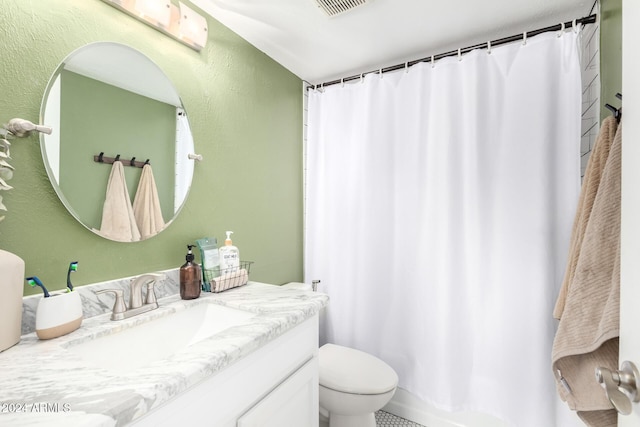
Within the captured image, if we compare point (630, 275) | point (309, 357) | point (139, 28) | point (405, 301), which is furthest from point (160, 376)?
point (405, 301)

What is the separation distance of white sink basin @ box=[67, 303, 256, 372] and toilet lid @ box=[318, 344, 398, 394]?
678 mm

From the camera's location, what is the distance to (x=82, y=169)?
92 centimetres

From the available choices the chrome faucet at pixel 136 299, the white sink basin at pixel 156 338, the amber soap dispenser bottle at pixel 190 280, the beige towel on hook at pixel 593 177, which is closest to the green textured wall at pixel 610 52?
the beige towel on hook at pixel 593 177

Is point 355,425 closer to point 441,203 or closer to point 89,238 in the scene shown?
point 441,203

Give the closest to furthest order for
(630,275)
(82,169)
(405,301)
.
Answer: (630,275) → (82,169) → (405,301)

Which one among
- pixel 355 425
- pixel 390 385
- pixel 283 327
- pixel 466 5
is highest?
pixel 466 5

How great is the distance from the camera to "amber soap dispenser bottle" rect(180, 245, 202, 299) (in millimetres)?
1077

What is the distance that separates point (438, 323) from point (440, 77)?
1408 mm

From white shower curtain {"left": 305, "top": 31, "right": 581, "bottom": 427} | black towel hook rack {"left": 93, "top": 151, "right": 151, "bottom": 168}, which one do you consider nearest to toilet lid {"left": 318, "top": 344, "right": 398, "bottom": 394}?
white shower curtain {"left": 305, "top": 31, "right": 581, "bottom": 427}

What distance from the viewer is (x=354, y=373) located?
1410mm

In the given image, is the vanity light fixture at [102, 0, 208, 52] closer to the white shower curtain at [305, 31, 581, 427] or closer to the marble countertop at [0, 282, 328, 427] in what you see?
the white shower curtain at [305, 31, 581, 427]

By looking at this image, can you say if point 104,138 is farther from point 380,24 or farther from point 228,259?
point 380,24

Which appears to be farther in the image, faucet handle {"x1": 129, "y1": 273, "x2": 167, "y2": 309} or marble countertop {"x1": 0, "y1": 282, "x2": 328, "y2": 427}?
faucet handle {"x1": 129, "y1": 273, "x2": 167, "y2": 309}

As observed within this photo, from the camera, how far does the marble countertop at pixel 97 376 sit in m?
0.44
